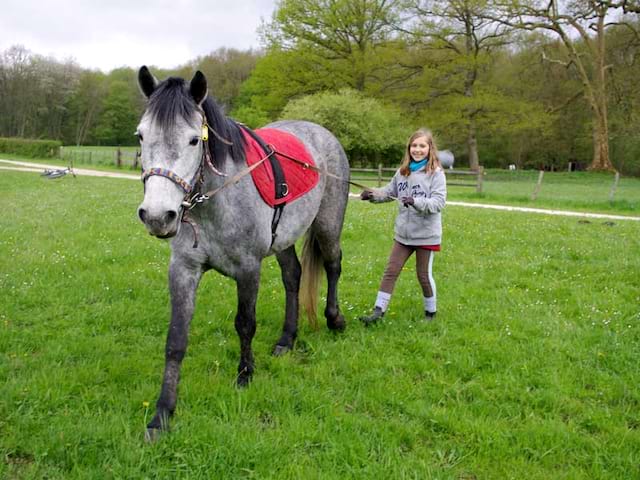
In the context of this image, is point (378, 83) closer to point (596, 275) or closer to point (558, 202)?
point (558, 202)

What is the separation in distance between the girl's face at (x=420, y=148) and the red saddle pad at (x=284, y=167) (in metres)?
1.11

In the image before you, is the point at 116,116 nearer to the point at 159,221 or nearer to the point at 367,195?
the point at 367,195

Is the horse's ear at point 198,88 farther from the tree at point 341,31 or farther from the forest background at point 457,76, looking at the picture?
the tree at point 341,31

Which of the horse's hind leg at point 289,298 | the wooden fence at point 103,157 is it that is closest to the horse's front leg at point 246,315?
the horse's hind leg at point 289,298

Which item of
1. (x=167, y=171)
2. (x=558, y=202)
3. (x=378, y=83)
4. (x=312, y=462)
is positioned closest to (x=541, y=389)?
(x=312, y=462)

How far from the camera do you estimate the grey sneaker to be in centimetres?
532

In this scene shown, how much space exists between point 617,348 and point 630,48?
131 ft

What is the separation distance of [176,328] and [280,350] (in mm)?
1374

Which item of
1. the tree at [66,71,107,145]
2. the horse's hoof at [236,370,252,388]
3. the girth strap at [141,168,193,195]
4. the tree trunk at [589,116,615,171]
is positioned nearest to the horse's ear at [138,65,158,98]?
the girth strap at [141,168,193,195]

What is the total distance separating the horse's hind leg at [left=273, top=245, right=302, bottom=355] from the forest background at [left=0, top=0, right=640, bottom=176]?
27807 millimetres

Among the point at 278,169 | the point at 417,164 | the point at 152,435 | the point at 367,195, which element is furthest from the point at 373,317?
the point at 152,435

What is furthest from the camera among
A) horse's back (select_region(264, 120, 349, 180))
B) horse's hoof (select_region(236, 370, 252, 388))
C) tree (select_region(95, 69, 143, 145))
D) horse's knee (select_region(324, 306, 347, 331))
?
tree (select_region(95, 69, 143, 145))

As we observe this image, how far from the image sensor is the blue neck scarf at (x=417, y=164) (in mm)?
5232

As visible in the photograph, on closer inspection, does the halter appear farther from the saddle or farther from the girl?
the girl
